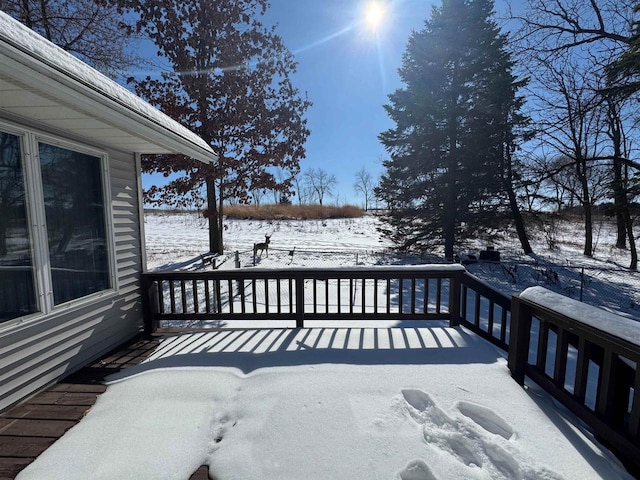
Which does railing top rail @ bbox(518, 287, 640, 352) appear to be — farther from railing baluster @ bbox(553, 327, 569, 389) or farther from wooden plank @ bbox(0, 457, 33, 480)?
wooden plank @ bbox(0, 457, 33, 480)

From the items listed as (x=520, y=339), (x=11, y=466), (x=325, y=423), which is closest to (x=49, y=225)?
(x=11, y=466)

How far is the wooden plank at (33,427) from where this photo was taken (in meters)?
1.91

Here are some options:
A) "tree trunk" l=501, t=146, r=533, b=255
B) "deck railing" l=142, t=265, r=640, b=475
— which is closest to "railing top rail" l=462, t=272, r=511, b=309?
"deck railing" l=142, t=265, r=640, b=475

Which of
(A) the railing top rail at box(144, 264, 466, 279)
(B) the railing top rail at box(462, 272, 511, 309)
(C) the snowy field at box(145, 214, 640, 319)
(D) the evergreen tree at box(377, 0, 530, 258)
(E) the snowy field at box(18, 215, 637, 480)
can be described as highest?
(D) the evergreen tree at box(377, 0, 530, 258)

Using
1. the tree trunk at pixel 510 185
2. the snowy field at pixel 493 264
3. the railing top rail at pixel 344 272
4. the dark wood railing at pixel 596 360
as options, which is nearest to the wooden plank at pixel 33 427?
the railing top rail at pixel 344 272

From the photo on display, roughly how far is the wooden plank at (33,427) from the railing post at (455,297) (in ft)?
12.1

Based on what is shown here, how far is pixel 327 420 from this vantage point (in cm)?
191

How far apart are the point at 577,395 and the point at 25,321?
13.1 feet

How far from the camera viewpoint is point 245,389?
2273mm

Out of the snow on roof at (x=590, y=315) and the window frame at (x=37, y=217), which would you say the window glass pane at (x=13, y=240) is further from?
the snow on roof at (x=590, y=315)

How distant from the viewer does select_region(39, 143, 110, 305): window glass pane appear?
254cm

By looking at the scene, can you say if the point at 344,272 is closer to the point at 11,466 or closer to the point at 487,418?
the point at 487,418

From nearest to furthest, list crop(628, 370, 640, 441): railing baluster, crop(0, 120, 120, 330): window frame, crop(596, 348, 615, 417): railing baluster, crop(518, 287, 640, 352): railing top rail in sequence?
crop(628, 370, 640, 441): railing baluster → crop(518, 287, 640, 352): railing top rail → crop(596, 348, 615, 417): railing baluster → crop(0, 120, 120, 330): window frame

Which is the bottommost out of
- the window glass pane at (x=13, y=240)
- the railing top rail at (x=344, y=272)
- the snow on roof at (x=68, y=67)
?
the railing top rail at (x=344, y=272)
